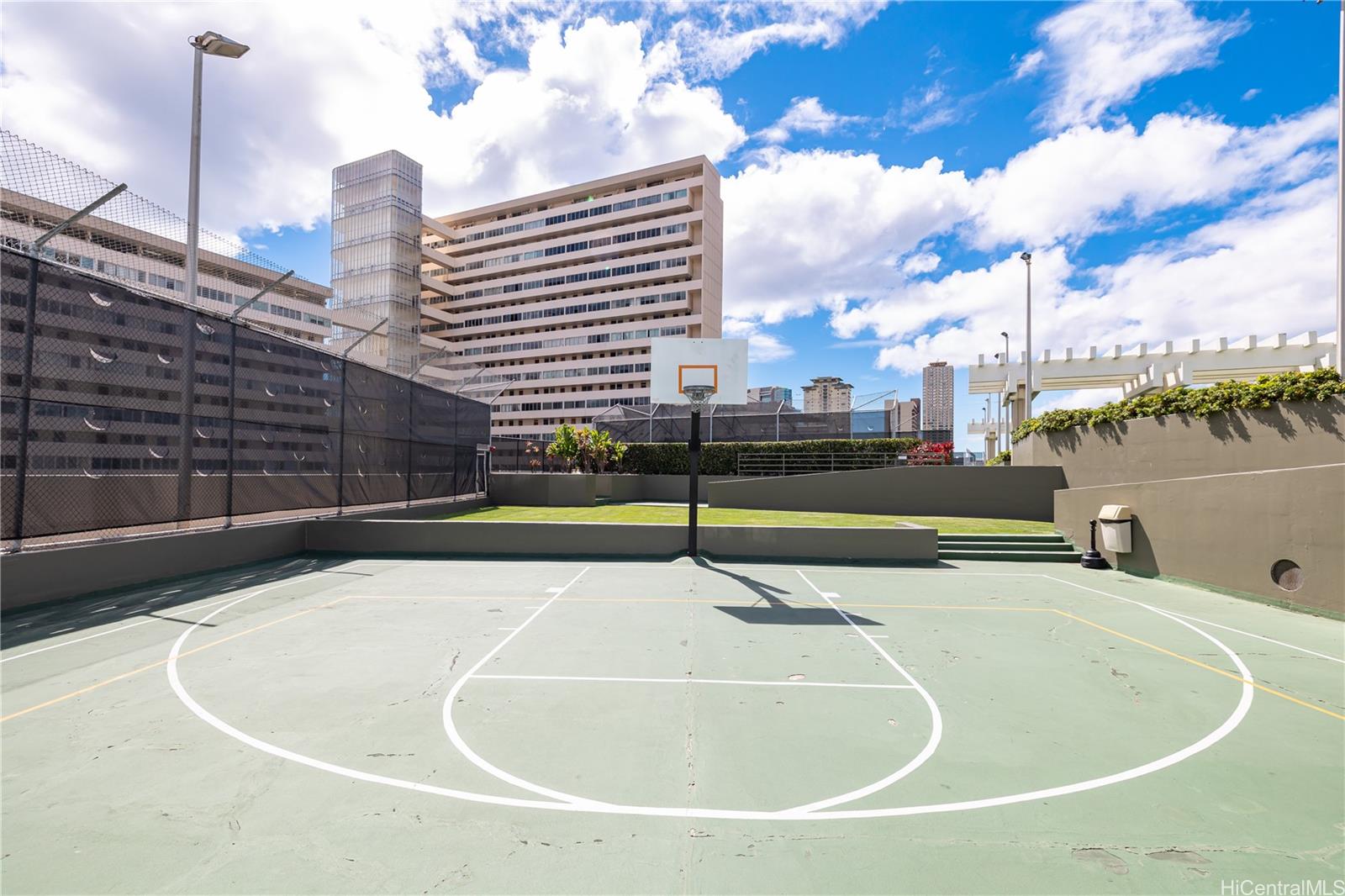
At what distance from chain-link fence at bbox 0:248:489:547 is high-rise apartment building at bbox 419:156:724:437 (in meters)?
58.5

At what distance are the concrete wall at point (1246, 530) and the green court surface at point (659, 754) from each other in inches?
47.9

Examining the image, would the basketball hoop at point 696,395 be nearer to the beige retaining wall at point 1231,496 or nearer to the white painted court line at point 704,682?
the white painted court line at point 704,682

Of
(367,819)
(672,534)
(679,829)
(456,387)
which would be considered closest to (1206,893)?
(679,829)

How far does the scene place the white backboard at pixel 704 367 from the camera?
14461 millimetres

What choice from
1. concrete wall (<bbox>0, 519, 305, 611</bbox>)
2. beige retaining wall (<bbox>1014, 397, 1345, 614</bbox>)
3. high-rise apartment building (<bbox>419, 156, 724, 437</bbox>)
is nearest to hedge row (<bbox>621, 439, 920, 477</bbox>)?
beige retaining wall (<bbox>1014, 397, 1345, 614</bbox>)

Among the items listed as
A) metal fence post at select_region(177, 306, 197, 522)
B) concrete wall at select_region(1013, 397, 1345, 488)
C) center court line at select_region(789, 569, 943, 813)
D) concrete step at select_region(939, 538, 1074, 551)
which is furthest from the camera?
concrete step at select_region(939, 538, 1074, 551)

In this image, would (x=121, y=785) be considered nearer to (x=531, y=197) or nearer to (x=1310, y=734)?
(x=1310, y=734)

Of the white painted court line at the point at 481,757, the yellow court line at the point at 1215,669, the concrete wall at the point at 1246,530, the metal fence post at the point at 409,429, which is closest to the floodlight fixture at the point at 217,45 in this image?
the metal fence post at the point at 409,429

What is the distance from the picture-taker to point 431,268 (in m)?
87.6

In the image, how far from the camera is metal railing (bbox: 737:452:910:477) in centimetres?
2359

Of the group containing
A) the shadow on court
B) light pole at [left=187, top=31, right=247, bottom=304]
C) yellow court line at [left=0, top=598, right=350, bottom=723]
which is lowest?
the shadow on court

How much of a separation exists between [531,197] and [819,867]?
304ft

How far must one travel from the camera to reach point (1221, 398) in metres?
13.0

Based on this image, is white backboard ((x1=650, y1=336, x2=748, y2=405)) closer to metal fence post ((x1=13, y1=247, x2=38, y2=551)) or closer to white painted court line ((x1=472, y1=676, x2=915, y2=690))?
white painted court line ((x1=472, y1=676, x2=915, y2=690))
